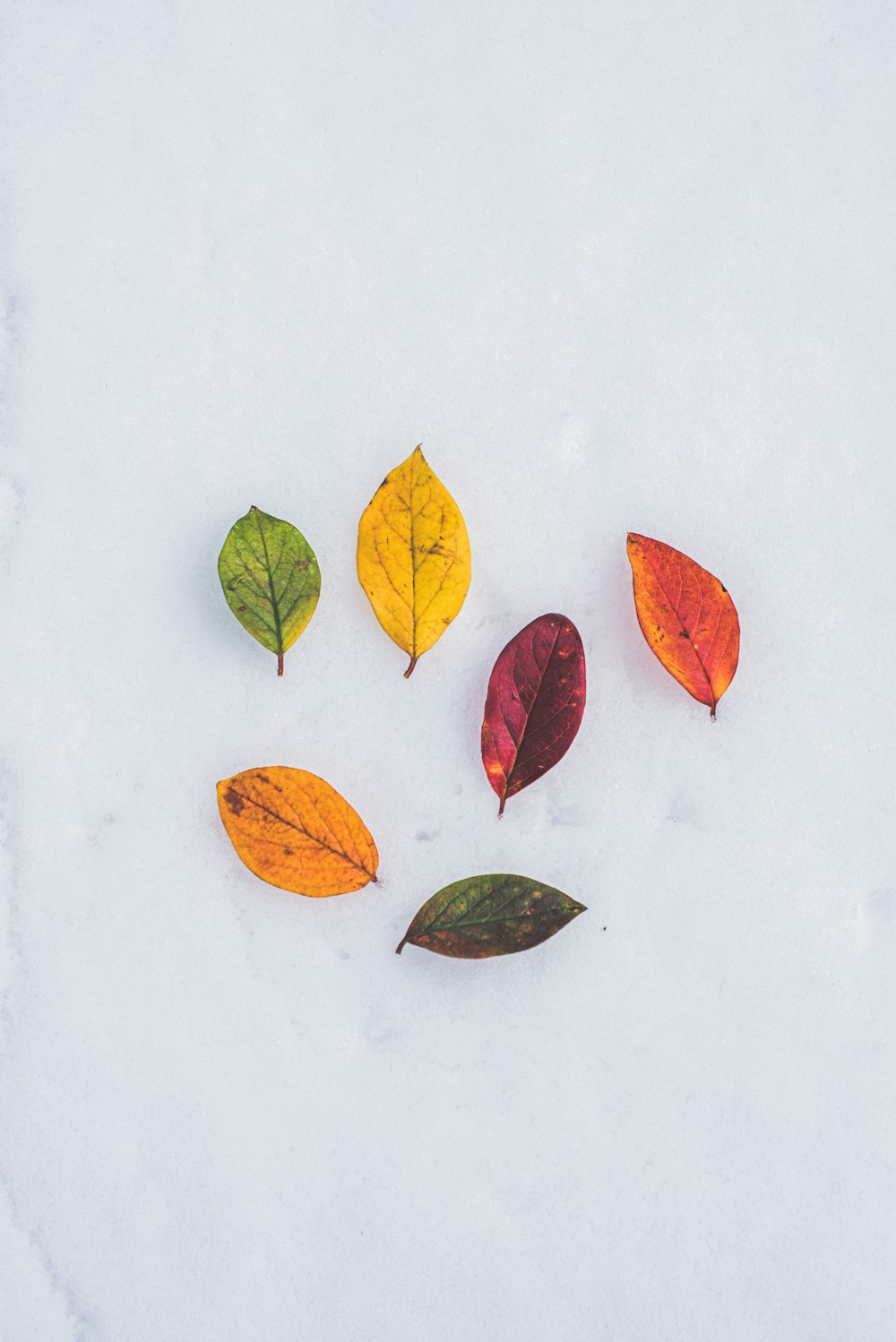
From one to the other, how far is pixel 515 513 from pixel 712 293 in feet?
0.52

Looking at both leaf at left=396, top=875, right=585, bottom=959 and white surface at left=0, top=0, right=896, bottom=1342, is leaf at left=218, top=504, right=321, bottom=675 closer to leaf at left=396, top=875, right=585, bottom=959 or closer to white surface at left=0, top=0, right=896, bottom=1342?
white surface at left=0, top=0, right=896, bottom=1342

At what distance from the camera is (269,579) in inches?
22.1

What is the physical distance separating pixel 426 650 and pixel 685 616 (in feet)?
0.43

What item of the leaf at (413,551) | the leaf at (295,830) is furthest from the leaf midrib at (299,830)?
the leaf at (413,551)

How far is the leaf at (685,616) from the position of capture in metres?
0.55

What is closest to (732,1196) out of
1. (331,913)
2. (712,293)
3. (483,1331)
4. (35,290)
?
(483,1331)

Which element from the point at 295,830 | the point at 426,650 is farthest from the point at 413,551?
the point at 295,830

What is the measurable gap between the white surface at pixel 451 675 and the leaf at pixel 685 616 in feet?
0.07

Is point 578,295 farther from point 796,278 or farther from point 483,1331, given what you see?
point 483,1331

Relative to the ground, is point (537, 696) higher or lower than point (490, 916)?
higher

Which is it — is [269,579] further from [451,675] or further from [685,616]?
[685,616]

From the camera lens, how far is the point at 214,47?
0.60 metres

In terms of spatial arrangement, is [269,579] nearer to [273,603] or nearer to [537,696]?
[273,603]

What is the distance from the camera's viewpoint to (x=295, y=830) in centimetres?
55
